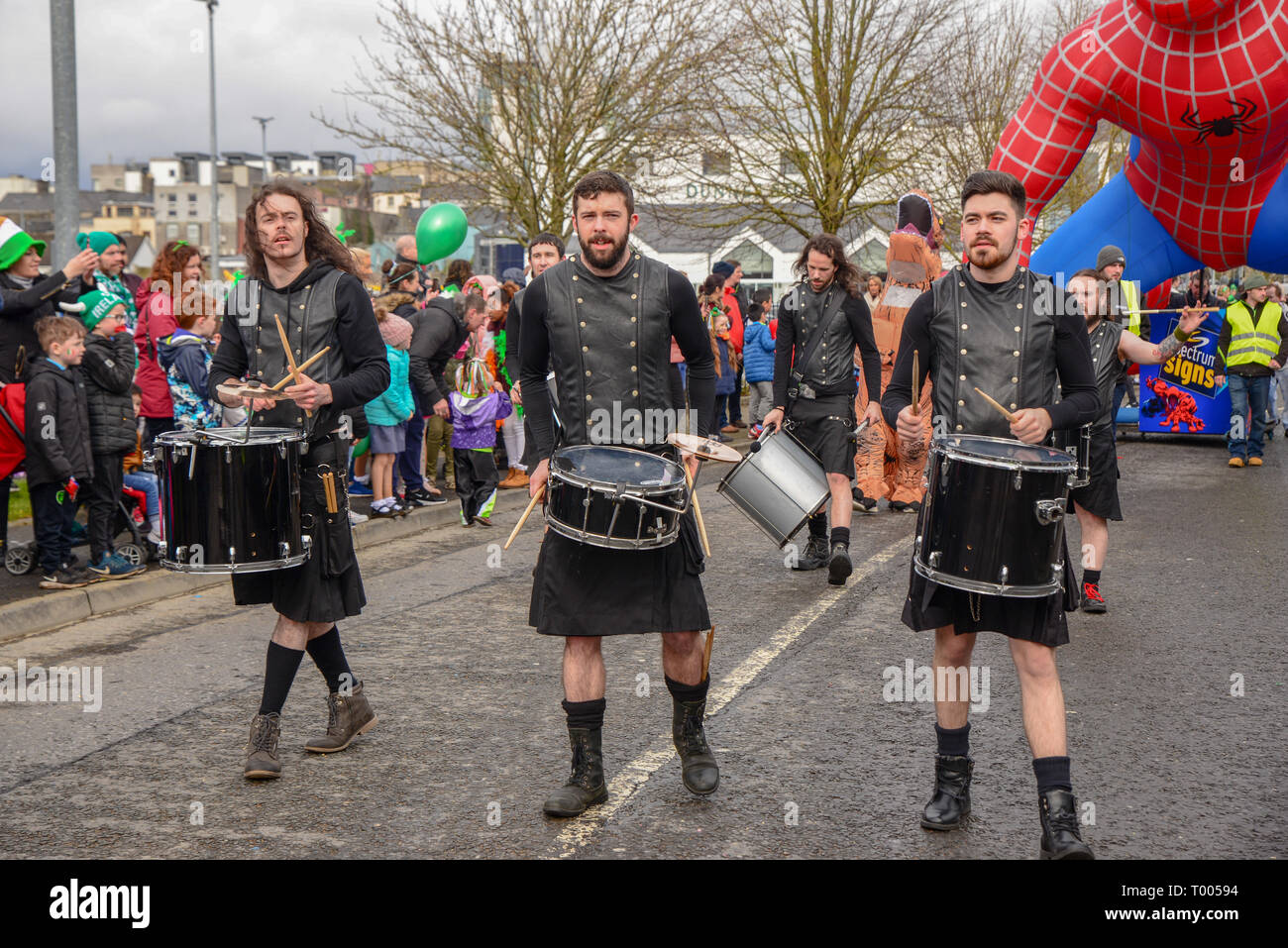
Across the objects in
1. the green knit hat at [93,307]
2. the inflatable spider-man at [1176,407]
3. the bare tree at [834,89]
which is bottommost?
the inflatable spider-man at [1176,407]

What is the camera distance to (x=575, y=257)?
449cm

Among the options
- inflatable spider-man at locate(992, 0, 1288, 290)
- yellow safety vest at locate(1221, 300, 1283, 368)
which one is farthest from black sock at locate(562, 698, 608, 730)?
yellow safety vest at locate(1221, 300, 1283, 368)

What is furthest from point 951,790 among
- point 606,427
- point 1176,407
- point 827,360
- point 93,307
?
point 1176,407

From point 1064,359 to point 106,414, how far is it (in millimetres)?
5899

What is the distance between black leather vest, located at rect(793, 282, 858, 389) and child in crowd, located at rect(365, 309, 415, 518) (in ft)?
11.6

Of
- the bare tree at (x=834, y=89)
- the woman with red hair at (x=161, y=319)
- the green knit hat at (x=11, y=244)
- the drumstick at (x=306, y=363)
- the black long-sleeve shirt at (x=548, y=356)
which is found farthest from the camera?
the bare tree at (x=834, y=89)

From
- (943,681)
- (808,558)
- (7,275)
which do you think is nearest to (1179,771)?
(943,681)

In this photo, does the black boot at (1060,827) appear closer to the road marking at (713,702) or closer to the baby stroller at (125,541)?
the road marking at (713,702)

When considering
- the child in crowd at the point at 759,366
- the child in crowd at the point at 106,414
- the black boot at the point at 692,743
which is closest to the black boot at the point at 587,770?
the black boot at the point at 692,743

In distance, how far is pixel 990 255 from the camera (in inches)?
159

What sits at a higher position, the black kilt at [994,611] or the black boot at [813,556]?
the black kilt at [994,611]

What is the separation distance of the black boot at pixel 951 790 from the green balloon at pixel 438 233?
32.3ft

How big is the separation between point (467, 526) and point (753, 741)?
585cm

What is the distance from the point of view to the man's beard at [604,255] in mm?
4258
